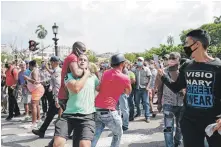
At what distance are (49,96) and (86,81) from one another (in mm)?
4671

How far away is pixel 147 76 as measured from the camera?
343 inches

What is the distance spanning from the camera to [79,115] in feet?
12.1

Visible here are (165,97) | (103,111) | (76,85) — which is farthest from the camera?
(165,97)

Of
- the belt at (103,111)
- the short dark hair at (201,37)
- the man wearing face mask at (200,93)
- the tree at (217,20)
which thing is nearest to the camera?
the man wearing face mask at (200,93)

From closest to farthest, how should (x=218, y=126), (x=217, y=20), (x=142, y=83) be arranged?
(x=218, y=126)
(x=142, y=83)
(x=217, y=20)

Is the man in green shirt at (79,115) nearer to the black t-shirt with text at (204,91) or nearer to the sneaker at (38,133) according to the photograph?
the black t-shirt with text at (204,91)

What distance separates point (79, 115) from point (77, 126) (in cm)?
13

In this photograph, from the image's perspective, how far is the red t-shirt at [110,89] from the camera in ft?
14.1

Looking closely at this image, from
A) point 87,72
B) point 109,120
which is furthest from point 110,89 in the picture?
point 87,72

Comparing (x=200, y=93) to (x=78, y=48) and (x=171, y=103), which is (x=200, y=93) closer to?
(x=78, y=48)

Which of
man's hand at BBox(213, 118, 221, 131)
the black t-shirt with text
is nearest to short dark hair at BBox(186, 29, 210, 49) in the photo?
the black t-shirt with text

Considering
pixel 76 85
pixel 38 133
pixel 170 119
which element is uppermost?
pixel 76 85

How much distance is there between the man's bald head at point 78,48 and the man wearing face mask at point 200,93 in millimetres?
1452

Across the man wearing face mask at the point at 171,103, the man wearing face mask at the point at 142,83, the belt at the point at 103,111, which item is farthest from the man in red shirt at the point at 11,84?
the belt at the point at 103,111
